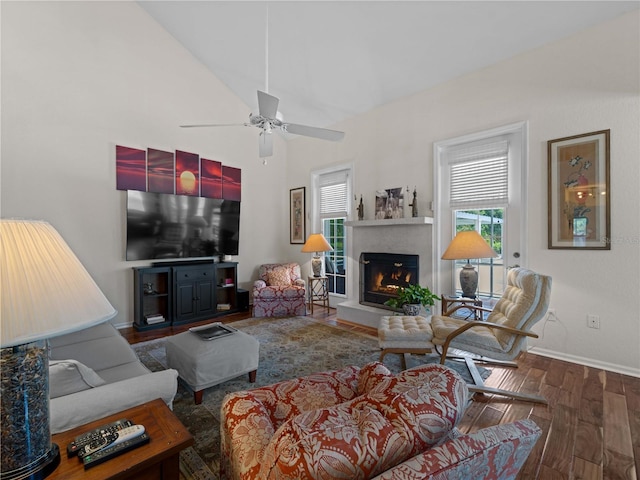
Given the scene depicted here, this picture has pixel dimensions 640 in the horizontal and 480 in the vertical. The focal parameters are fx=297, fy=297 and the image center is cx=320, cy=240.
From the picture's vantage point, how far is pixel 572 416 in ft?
6.95

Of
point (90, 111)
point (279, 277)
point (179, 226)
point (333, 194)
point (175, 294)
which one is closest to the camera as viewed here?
point (90, 111)

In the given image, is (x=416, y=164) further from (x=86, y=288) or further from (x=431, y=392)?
(x=86, y=288)

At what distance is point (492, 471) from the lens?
75cm

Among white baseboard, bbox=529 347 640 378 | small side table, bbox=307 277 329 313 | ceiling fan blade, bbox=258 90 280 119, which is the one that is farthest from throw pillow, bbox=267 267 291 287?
white baseboard, bbox=529 347 640 378

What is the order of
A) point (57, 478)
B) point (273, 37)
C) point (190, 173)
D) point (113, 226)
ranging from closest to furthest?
point (57, 478), point (273, 37), point (113, 226), point (190, 173)

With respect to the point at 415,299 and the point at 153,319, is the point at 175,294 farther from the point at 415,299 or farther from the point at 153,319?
the point at 415,299

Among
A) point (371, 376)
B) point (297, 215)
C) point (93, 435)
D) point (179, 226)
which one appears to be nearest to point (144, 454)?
point (93, 435)

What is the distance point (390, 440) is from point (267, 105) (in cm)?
249

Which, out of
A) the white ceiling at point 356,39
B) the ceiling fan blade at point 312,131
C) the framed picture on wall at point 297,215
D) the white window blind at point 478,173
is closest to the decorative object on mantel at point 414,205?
the white window blind at point 478,173

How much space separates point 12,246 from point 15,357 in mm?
316

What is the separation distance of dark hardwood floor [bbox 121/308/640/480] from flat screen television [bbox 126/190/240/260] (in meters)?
4.22

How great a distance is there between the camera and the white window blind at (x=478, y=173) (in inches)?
142

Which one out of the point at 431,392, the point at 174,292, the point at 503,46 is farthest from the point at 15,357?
the point at 503,46

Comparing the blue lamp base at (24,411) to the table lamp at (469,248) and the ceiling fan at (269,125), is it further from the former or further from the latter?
the table lamp at (469,248)
